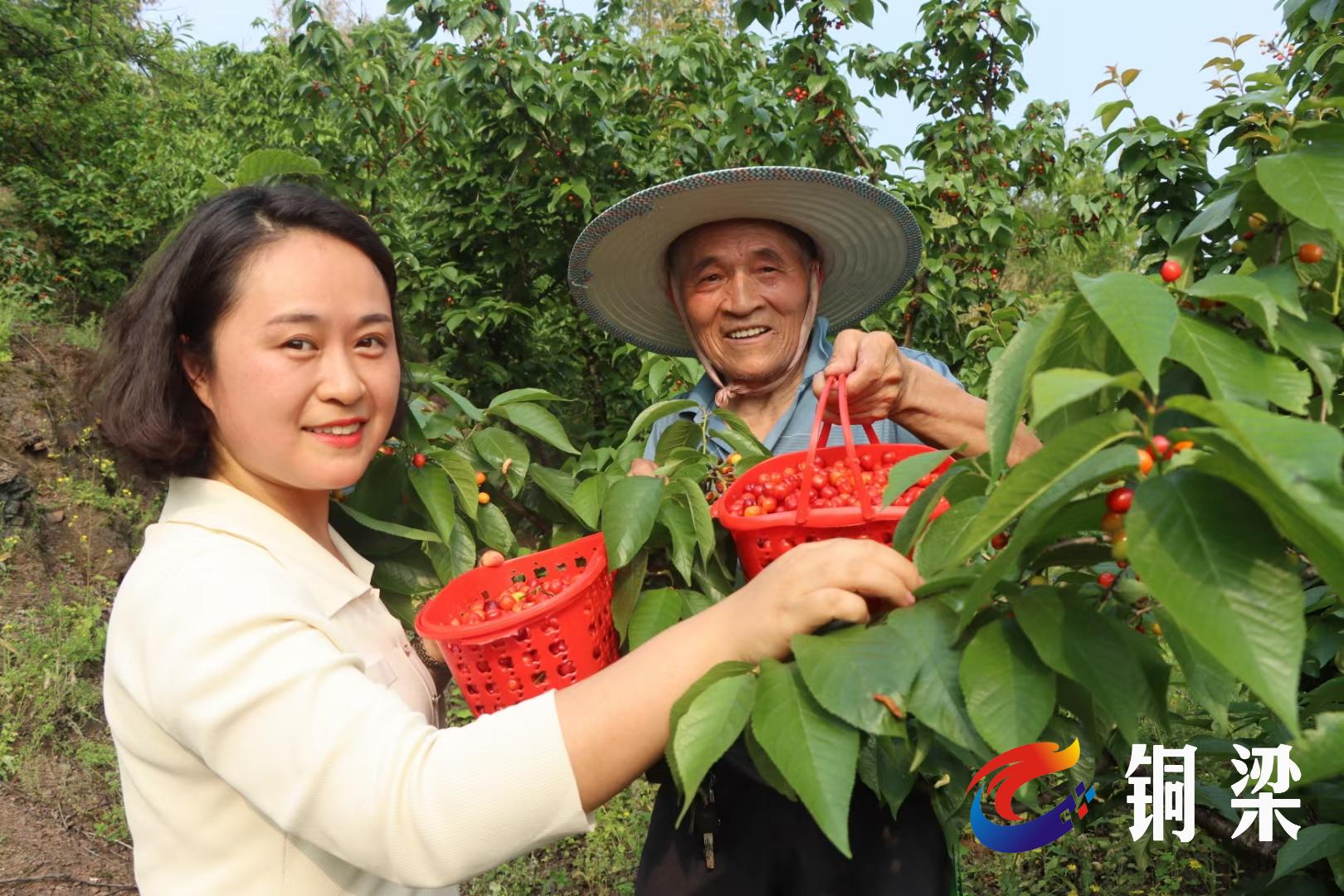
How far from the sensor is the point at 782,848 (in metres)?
1.39

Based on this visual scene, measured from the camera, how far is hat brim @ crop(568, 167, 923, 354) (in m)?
1.97

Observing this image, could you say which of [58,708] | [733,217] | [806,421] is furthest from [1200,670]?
[58,708]

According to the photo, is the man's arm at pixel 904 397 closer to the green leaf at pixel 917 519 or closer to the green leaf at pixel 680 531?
the green leaf at pixel 680 531

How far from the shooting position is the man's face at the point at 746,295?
2070 millimetres

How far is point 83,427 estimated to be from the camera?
19.6 ft

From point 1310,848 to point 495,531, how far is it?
52.4 inches

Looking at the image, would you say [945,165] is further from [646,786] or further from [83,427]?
[83,427]

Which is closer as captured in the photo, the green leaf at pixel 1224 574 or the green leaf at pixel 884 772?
the green leaf at pixel 1224 574

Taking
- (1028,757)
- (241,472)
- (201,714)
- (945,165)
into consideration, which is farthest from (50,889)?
(945,165)

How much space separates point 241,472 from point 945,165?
409 centimetres

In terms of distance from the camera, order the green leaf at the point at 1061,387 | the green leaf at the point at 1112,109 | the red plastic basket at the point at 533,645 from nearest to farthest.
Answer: the green leaf at the point at 1061,387 → the red plastic basket at the point at 533,645 → the green leaf at the point at 1112,109

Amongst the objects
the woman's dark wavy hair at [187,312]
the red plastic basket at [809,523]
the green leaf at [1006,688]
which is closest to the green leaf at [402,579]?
the woman's dark wavy hair at [187,312]

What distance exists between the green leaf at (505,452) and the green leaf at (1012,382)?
974 mm

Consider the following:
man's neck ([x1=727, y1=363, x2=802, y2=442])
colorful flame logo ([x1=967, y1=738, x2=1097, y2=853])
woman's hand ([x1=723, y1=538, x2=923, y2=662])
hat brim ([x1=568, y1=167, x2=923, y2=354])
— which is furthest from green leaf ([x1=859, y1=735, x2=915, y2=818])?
hat brim ([x1=568, y1=167, x2=923, y2=354])
